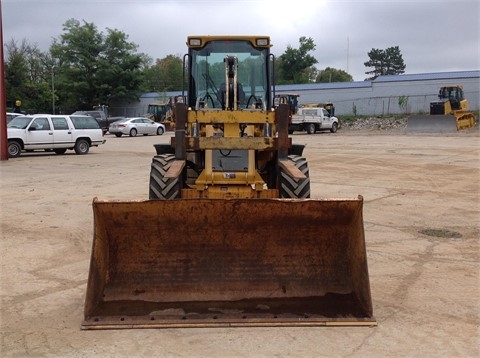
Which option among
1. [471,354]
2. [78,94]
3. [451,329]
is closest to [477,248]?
[451,329]

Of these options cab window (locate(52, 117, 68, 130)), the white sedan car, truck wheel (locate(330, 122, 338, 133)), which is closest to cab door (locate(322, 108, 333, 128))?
truck wheel (locate(330, 122, 338, 133))

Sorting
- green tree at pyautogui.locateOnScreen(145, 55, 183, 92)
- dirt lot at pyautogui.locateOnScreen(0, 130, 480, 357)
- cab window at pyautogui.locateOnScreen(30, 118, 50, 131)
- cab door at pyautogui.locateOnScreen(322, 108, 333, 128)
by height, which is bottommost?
dirt lot at pyautogui.locateOnScreen(0, 130, 480, 357)

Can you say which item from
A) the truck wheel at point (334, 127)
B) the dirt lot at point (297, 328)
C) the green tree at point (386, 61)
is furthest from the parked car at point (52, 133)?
the green tree at point (386, 61)

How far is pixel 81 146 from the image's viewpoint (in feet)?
75.1

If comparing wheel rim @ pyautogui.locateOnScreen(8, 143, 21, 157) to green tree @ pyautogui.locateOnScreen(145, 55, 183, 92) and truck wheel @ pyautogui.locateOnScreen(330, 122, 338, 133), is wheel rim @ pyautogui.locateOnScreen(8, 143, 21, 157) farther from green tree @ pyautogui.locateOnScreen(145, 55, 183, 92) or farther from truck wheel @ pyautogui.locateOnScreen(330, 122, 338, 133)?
green tree @ pyautogui.locateOnScreen(145, 55, 183, 92)

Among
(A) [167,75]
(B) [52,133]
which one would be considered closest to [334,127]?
(B) [52,133]

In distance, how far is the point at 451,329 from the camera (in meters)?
4.72

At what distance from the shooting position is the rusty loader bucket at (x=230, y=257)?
16.4 ft

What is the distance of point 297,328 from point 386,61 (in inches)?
4338

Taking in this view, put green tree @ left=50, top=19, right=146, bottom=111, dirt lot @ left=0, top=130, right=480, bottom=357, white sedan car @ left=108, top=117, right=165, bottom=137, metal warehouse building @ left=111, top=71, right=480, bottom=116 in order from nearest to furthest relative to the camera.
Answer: dirt lot @ left=0, top=130, right=480, bottom=357, white sedan car @ left=108, top=117, right=165, bottom=137, metal warehouse building @ left=111, top=71, right=480, bottom=116, green tree @ left=50, top=19, right=146, bottom=111

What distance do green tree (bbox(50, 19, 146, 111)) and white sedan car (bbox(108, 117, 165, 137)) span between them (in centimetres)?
2086

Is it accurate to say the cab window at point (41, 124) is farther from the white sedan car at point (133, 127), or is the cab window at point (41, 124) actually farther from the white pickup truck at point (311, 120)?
the white pickup truck at point (311, 120)

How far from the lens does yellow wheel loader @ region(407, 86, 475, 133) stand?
41094mm

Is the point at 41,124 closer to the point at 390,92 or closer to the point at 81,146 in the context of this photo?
the point at 81,146
